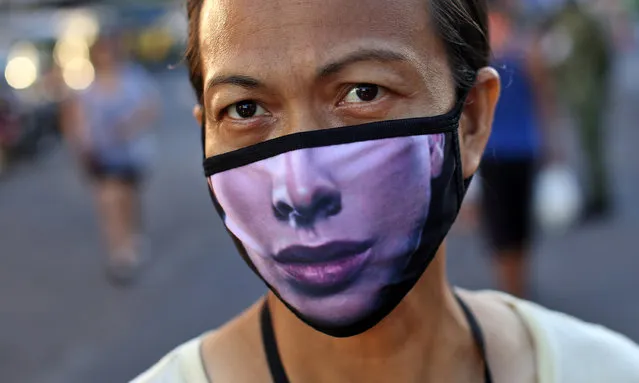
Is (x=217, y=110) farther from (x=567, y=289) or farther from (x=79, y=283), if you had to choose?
(x=79, y=283)

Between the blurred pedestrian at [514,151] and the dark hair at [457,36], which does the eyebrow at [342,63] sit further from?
the blurred pedestrian at [514,151]

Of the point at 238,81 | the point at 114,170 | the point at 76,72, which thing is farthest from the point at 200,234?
the point at 238,81

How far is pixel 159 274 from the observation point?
6.65 metres

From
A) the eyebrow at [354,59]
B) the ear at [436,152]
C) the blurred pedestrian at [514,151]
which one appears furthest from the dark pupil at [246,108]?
the blurred pedestrian at [514,151]

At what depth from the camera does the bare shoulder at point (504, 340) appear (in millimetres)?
1625

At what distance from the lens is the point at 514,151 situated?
4926 millimetres

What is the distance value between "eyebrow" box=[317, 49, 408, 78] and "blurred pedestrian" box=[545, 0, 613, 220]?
20.3ft

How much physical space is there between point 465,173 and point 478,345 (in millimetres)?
316

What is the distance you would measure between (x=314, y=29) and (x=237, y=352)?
570 millimetres

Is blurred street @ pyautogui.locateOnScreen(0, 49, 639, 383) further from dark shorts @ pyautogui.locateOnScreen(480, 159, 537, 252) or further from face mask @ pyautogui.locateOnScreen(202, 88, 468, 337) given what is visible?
face mask @ pyautogui.locateOnScreen(202, 88, 468, 337)

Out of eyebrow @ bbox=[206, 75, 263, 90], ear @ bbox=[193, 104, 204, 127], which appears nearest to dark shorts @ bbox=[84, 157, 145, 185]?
ear @ bbox=[193, 104, 204, 127]

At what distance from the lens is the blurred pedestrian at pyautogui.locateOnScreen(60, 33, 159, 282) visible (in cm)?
632

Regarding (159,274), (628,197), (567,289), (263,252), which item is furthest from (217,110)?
(628,197)

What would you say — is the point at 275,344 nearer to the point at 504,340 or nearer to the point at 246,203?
the point at 246,203
